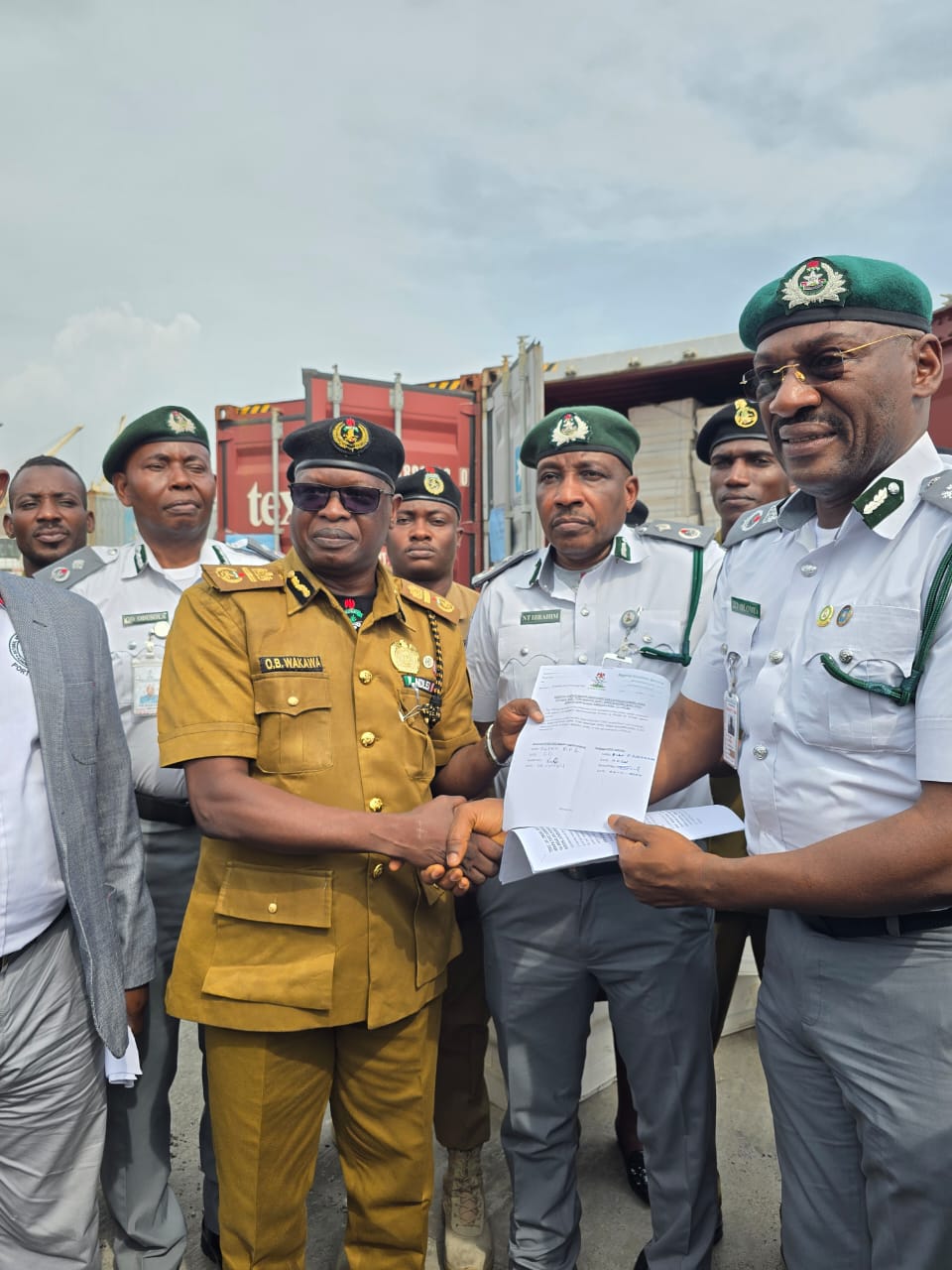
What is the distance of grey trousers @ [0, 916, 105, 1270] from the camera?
67.4 inches

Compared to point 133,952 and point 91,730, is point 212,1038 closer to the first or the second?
point 133,952

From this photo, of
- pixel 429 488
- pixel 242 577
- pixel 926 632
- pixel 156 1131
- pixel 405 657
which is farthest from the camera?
pixel 429 488

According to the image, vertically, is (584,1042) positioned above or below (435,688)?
below

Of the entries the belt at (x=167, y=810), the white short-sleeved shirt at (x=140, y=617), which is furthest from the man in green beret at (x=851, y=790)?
the white short-sleeved shirt at (x=140, y=617)

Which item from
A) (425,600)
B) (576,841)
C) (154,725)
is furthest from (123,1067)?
(425,600)

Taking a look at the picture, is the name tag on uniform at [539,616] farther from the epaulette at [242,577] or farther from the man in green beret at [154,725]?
the man in green beret at [154,725]

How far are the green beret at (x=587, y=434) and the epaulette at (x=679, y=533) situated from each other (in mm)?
208

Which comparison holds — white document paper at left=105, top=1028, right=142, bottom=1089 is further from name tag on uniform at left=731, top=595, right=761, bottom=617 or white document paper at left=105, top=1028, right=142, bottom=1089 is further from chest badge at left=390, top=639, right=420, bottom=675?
name tag on uniform at left=731, top=595, right=761, bottom=617

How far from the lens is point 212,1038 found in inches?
77.9

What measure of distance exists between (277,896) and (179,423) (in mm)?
1796

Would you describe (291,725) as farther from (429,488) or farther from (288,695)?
(429,488)

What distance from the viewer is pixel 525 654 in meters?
2.58

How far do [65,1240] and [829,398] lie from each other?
2284 millimetres

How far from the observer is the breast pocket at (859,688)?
1449mm
